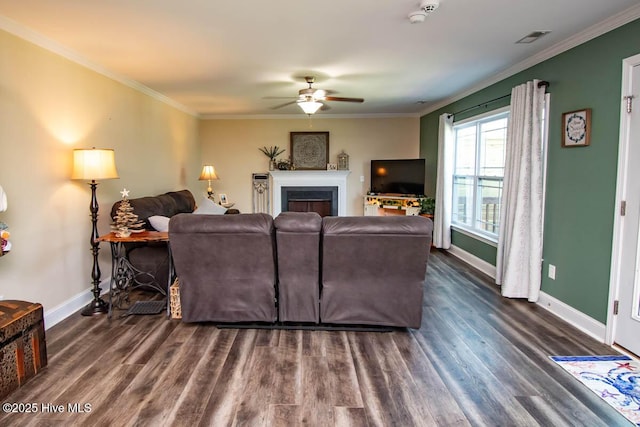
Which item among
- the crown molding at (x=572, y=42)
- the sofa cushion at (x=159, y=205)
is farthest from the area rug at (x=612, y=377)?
the sofa cushion at (x=159, y=205)

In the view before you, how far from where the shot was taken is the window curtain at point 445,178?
6.18 meters

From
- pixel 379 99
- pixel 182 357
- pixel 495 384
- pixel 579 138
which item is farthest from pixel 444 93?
pixel 182 357

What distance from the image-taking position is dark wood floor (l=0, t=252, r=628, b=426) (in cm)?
212

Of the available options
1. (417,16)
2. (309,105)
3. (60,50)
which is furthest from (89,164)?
(417,16)

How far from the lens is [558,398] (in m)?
2.28

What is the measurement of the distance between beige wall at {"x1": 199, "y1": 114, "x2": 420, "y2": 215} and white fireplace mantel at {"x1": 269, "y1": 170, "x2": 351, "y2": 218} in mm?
243

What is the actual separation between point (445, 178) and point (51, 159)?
5300 mm

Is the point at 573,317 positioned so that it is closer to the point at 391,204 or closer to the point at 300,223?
the point at 300,223

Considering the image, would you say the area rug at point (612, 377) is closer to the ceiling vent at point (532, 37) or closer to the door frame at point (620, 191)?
the door frame at point (620, 191)

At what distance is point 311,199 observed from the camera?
7.88 m

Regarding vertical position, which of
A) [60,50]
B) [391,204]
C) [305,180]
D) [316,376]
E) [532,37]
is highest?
[532,37]

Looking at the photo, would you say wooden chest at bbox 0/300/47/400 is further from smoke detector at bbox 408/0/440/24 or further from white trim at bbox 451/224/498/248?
white trim at bbox 451/224/498/248

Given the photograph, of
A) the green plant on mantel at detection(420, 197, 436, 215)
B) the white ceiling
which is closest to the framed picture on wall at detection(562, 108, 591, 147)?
the white ceiling

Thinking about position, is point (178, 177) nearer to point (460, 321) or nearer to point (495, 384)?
point (460, 321)
